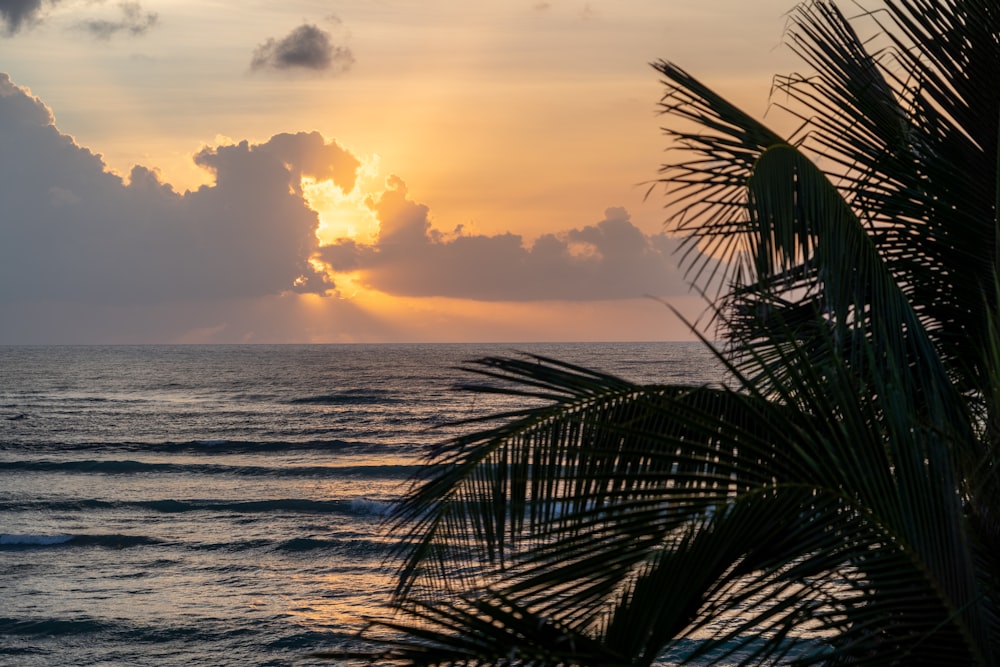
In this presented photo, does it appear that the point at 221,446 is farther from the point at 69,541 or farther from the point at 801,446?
the point at 801,446

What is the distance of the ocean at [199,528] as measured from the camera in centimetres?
1262

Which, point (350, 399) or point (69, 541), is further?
point (350, 399)

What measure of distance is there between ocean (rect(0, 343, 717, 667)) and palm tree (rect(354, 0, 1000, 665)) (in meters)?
0.50

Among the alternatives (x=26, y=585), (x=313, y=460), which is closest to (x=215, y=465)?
(x=313, y=460)

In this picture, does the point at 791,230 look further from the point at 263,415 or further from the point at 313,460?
the point at 263,415

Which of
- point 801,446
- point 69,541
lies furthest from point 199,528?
point 801,446

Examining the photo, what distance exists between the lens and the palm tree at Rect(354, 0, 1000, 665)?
96.6 inches

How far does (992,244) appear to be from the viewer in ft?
13.7

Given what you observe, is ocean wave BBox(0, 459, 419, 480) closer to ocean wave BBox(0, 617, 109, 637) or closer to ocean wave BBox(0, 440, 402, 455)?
ocean wave BBox(0, 440, 402, 455)

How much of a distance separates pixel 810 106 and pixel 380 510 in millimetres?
18566

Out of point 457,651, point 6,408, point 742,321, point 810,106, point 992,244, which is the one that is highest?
point 810,106

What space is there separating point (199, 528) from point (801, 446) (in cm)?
1952

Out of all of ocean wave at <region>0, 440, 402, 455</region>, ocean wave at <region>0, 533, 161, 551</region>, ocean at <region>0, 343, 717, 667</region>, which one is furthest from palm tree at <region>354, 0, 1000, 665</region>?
ocean wave at <region>0, 440, 402, 455</region>

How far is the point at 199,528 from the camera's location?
20250mm
